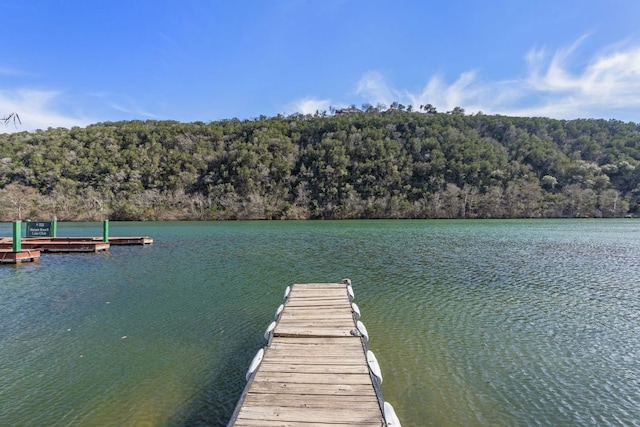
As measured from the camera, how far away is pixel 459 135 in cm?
8338

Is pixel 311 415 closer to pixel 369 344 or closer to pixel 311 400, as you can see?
pixel 311 400

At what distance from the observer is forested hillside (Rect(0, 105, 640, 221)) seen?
63.9 m

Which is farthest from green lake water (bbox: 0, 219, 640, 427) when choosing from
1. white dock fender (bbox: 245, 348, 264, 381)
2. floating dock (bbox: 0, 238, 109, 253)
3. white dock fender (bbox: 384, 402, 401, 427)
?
floating dock (bbox: 0, 238, 109, 253)

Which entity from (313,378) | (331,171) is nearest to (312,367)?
(313,378)

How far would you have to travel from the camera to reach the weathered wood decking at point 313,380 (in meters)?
3.32

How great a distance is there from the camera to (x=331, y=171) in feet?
248

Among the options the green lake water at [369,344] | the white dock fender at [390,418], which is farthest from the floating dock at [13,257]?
the white dock fender at [390,418]

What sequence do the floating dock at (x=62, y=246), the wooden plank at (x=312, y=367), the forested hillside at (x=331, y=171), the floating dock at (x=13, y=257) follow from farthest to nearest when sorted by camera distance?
the forested hillside at (x=331, y=171) → the floating dock at (x=62, y=246) → the floating dock at (x=13, y=257) → the wooden plank at (x=312, y=367)

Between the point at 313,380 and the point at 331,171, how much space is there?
72417 mm

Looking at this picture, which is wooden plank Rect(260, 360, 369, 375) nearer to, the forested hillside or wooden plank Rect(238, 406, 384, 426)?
wooden plank Rect(238, 406, 384, 426)

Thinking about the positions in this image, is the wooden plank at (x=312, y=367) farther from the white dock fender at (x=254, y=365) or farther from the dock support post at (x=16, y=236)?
the dock support post at (x=16, y=236)

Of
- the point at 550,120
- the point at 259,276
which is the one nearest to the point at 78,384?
the point at 259,276

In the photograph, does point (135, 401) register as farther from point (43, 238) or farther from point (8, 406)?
point (43, 238)

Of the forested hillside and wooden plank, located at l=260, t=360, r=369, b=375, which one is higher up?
the forested hillside
